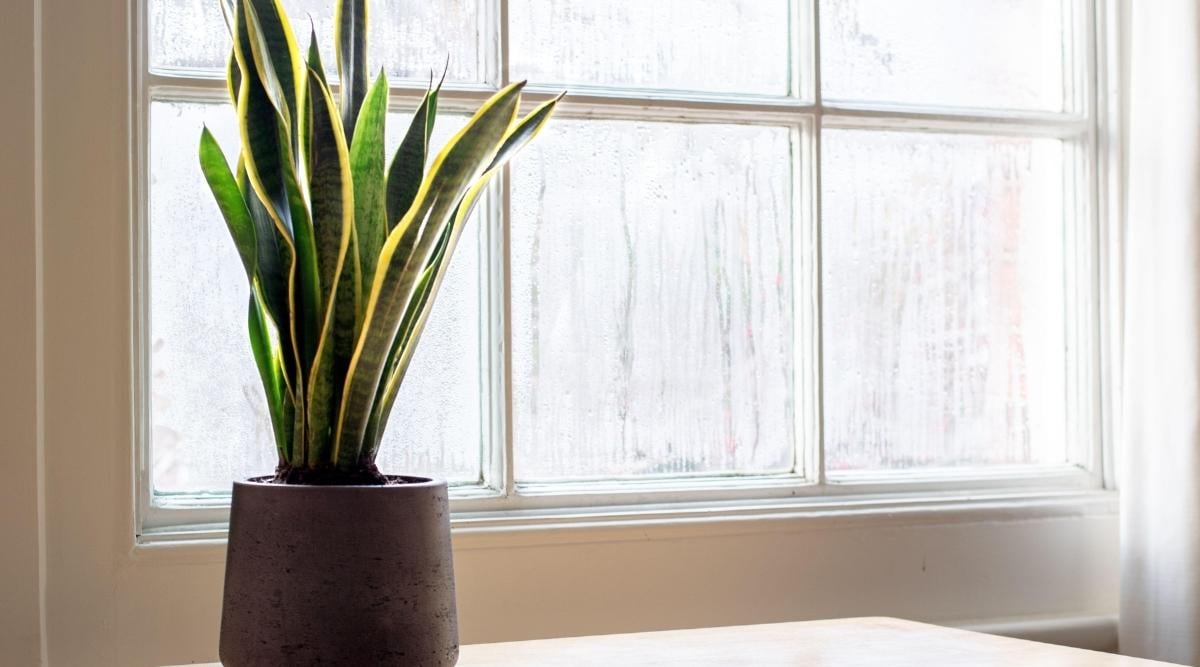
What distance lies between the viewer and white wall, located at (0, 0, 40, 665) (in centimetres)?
139

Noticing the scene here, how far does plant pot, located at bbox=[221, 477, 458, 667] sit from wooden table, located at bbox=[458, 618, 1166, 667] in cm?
21

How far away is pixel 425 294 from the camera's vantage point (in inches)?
45.6

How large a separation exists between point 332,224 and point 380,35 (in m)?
0.64

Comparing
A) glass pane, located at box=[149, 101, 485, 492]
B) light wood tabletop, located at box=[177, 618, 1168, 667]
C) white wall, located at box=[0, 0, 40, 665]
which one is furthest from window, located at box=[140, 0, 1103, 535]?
light wood tabletop, located at box=[177, 618, 1168, 667]

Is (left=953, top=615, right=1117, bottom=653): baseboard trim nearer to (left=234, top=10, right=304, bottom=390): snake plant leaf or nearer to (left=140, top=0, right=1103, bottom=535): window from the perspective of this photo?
(left=140, top=0, right=1103, bottom=535): window

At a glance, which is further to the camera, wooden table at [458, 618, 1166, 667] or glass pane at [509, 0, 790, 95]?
glass pane at [509, 0, 790, 95]

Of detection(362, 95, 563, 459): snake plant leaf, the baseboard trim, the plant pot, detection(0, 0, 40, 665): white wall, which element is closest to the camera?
the plant pot

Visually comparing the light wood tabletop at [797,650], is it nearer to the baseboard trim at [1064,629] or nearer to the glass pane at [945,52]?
the baseboard trim at [1064,629]

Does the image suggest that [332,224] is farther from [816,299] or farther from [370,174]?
[816,299]

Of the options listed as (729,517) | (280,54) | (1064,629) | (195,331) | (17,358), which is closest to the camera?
(280,54)

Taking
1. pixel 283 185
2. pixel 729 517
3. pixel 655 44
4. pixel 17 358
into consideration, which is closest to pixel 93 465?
pixel 17 358

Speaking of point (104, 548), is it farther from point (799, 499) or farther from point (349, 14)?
point (799, 499)

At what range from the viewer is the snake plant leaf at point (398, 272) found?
41.6 inches

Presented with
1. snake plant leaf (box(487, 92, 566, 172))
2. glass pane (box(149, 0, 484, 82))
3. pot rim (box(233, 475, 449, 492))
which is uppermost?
glass pane (box(149, 0, 484, 82))
